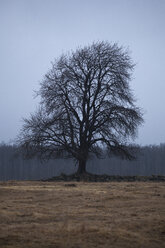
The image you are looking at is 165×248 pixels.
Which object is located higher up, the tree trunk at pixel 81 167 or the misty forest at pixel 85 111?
the misty forest at pixel 85 111

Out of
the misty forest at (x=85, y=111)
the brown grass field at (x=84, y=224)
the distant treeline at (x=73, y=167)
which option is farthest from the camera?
the distant treeline at (x=73, y=167)

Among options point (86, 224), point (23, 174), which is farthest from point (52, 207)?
point (23, 174)

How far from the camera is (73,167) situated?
2419 inches

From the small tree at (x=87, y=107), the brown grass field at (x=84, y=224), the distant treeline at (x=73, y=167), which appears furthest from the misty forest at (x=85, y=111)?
the distant treeline at (x=73, y=167)

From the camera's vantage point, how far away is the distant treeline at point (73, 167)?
188 feet

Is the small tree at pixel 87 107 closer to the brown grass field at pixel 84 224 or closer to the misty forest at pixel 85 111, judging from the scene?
the misty forest at pixel 85 111

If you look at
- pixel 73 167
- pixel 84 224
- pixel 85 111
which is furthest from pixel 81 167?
pixel 73 167

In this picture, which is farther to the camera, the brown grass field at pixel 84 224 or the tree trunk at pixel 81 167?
the tree trunk at pixel 81 167

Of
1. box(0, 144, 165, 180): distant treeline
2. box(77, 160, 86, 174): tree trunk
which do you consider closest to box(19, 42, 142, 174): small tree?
box(77, 160, 86, 174): tree trunk

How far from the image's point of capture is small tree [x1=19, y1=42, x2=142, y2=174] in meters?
20.6

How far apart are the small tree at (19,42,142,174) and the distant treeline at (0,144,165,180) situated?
34414 millimetres

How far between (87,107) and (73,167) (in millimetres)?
40972

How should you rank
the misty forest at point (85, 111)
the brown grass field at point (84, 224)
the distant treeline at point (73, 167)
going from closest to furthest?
the brown grass field at point (84, 224) → the misty forest at point (85, 111) → the distant treeline at point (73, 167)

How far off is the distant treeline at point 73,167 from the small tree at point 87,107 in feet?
113
